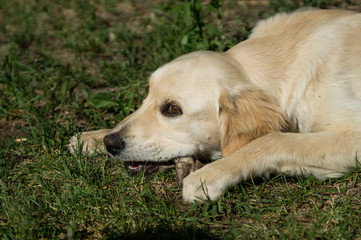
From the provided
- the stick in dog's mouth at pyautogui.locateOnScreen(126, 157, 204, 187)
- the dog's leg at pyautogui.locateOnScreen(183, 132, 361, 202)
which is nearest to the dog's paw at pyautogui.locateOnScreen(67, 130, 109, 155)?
the stick in dog's mouth at pyautogui.locateOnScreen(126, 157, 204, 187)

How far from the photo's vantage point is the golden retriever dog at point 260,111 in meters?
2.94

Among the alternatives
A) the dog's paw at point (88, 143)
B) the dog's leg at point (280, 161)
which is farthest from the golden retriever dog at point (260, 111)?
the dog's paw at point (88, 143)

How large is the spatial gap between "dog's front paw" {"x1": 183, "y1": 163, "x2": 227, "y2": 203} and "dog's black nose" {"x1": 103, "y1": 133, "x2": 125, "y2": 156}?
2.09 ft

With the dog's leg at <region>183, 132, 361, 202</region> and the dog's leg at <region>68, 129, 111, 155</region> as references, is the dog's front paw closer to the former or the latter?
the dog's leg at <region>183, 132, 361, 202</region>

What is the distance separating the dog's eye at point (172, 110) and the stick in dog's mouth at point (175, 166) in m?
0.33

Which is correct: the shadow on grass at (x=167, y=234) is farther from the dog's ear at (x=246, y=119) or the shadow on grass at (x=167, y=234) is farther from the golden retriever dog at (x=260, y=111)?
the dog's ear at (x=246, y=119)

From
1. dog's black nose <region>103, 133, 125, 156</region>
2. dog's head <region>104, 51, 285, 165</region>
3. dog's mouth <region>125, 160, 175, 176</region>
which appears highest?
dog's head <region>104, 51, 285, 165</region>

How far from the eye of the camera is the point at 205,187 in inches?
112

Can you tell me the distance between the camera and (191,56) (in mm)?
3438

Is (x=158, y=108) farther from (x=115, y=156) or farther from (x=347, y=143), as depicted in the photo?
(x=347, y=143)

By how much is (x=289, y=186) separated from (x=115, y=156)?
4.12ft

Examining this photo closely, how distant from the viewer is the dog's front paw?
112 inches

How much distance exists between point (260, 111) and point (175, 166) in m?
0.75

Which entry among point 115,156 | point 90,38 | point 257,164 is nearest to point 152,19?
point 90,38
